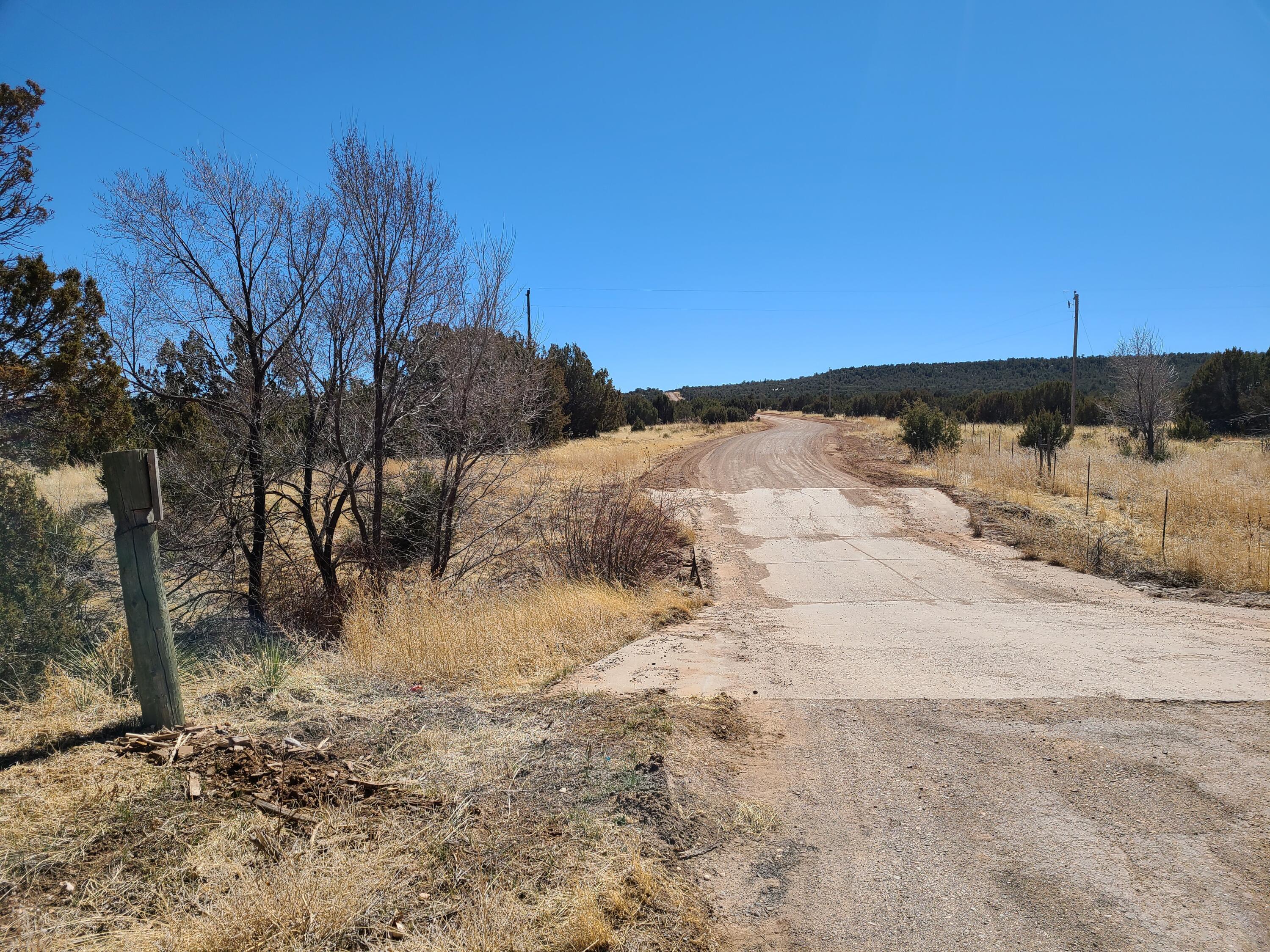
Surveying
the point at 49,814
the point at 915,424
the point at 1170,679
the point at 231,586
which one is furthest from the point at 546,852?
the point at 915,424

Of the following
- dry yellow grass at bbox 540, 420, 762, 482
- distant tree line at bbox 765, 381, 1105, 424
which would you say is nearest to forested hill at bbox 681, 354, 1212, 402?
distant tree line at bbox 765, 381, 1105, 424

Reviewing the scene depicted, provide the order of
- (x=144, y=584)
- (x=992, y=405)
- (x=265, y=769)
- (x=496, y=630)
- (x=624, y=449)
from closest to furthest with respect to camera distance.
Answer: (x=265, y=769) → (x=144, y=584) → (x=496, y=630) → (x=624, y=449) → (x=992, y=405)

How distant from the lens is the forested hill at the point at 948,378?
86312mm

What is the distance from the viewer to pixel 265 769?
379 centimetres

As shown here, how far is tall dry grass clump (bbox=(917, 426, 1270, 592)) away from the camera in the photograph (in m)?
11.7

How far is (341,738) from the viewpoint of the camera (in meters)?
4.46

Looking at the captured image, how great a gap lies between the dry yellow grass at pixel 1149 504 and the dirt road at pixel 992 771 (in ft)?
7.06

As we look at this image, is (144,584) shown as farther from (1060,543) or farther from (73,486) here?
(73,486)

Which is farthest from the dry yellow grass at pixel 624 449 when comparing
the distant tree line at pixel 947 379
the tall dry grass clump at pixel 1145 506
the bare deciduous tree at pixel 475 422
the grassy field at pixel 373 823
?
the distant tree line at pixel 947 379

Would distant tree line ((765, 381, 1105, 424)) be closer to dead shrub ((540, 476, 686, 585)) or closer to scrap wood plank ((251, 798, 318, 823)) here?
dead shrub ((540, 476, 686, 585))

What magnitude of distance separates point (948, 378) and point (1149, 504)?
97888mm

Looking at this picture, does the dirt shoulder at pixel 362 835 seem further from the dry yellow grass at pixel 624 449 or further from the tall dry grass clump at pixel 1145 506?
the dry yellow grass at pixel 624 449

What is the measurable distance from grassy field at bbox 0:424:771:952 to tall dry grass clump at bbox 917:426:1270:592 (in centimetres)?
1035

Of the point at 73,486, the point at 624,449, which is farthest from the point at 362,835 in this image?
the point at 624,449
